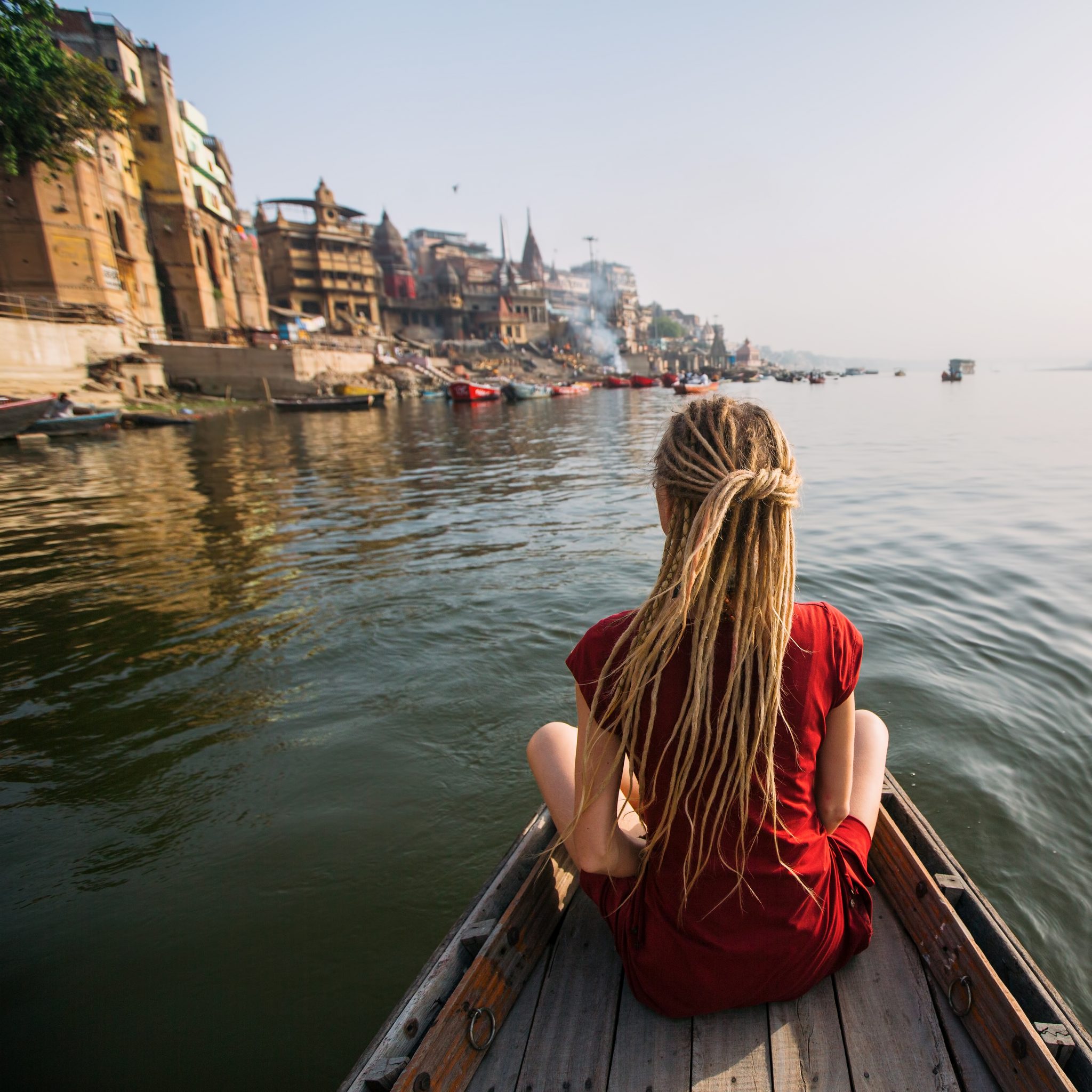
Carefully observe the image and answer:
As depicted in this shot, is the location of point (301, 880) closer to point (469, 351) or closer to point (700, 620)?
point (700, 620)

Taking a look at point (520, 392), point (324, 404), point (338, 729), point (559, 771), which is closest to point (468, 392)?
point (520, 392)

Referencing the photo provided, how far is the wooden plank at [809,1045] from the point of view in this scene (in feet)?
6.09

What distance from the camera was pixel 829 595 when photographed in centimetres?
797

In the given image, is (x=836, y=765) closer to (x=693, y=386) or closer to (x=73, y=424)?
(x=73, y=424)

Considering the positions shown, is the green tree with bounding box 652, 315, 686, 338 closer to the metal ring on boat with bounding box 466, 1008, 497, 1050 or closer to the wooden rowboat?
the wooden rowboat

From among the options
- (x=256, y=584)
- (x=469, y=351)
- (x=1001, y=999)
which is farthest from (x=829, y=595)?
(x=469, y=351)

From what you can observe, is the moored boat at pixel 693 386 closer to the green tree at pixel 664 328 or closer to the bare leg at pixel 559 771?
the bare leg at pixel 559 771

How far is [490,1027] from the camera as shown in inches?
81.2

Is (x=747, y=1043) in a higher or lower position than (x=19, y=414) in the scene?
lower

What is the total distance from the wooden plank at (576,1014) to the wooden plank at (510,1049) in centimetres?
2

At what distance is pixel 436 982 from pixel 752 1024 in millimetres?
984

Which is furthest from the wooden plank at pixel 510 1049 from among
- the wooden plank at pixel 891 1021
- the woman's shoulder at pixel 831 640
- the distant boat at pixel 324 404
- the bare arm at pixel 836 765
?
the distant boat at pixel 324 404

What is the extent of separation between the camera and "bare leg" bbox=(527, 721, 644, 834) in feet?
7.20

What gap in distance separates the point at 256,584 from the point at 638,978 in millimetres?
7911
